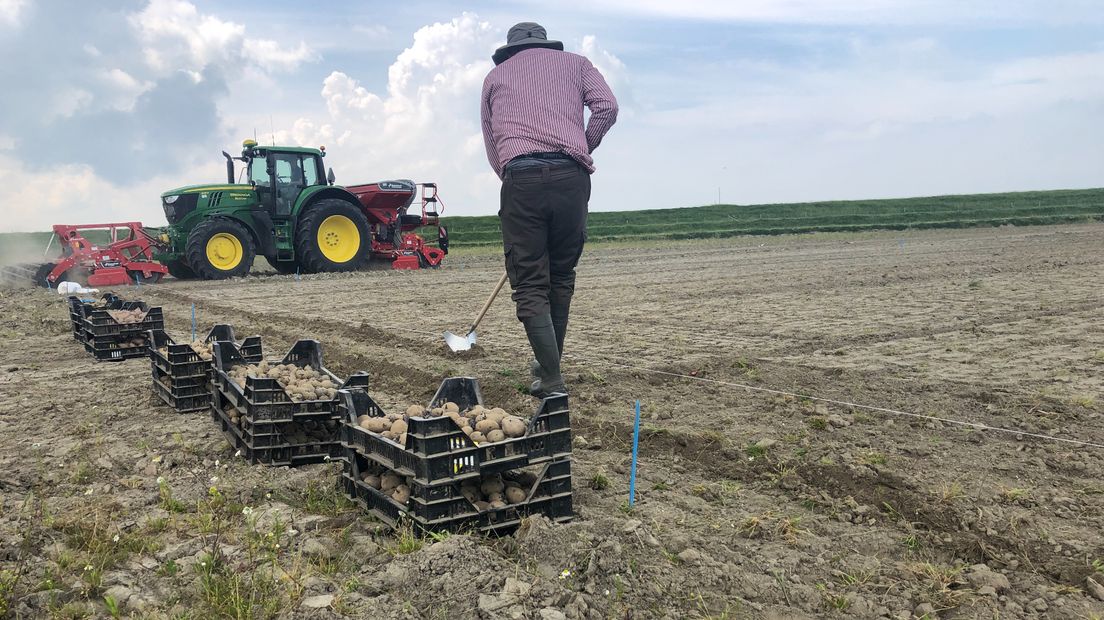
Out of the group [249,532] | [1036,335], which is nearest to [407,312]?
[1036,335]

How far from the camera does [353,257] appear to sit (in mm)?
17703

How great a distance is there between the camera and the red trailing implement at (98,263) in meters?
14.6

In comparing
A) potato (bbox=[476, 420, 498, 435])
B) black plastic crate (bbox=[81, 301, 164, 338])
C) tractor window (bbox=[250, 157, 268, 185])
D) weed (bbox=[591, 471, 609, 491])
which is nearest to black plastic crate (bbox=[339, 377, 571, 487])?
potato (bbox=[476, 420, 498, 435])

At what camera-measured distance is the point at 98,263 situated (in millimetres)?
14719

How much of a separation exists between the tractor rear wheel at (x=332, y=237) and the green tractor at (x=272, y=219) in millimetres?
19

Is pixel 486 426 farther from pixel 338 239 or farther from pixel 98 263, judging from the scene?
pixel 338 239

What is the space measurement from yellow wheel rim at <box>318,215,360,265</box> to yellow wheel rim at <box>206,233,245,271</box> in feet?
5.46

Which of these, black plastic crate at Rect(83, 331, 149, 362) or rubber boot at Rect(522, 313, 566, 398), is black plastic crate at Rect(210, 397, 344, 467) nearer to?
rubber boot at Rect(522, 313, 566, 398)

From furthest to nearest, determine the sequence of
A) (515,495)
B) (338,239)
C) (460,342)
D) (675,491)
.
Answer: (338,239), (460,342), (675,491), (515,495)

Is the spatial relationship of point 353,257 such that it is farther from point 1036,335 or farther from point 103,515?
point 103,515

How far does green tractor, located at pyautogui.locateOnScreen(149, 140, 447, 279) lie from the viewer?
1572 cm

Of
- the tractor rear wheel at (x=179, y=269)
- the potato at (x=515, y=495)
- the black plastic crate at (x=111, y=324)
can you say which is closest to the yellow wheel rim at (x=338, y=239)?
the tractor rear wheel at (x=179, y=269)

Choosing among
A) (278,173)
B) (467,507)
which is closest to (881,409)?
(467,507)

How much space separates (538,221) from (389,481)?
1.91 meters
